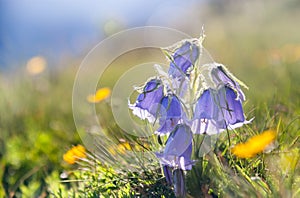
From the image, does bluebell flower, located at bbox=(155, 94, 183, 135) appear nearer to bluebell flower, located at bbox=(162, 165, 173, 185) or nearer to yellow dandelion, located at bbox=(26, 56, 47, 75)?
bluebell flower, located at bbox=(162, 165, 173, 185)

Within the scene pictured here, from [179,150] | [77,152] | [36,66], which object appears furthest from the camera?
[36,66]

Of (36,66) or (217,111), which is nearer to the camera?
(217,111)

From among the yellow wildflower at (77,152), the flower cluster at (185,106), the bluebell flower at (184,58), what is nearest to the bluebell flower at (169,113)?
the flower cluster at (185,106)

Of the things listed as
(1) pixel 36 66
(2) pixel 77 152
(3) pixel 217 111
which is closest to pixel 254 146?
(3) pixel 217 111

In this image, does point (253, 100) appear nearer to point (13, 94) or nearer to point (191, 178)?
point (191, 178)

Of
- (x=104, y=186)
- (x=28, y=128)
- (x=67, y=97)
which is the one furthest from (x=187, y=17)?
(x=104, y=186)

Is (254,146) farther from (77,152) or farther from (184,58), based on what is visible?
(77,152)

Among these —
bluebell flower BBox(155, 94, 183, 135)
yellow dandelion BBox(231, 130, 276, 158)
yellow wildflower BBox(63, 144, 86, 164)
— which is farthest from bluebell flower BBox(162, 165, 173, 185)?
yellow wildflower BBox(63, 144, 86, 164)
